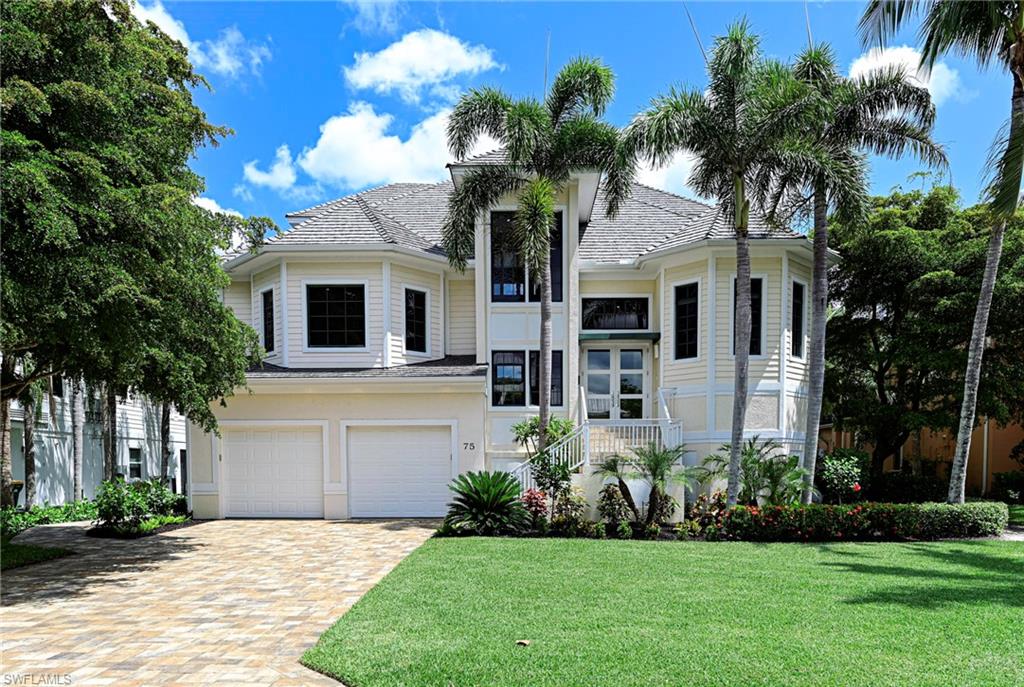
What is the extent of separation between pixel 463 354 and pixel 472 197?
481cm

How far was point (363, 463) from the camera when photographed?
50.9 ft

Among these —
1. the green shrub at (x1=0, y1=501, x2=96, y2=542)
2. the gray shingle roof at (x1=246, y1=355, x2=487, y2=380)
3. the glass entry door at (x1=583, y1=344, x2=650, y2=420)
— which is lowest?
the green shrub at (x1=0, y1=501, x2=96, y2=542)

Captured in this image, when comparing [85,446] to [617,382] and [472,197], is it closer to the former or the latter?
[472,197]

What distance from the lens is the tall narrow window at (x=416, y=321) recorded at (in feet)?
56.0

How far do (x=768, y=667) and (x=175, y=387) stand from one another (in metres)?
9.29

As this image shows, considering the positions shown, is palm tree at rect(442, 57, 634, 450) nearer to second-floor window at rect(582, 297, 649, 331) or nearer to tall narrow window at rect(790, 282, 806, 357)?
second-floor window at rect(582, 297, 649, 331)

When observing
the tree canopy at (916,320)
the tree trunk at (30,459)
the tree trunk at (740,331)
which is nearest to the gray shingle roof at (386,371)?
the tree trunk at (740,331)

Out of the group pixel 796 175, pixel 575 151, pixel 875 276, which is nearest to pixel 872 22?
pixel 796 175

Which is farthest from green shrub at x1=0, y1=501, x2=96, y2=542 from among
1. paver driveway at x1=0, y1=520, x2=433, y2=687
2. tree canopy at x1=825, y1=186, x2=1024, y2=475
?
tree canopy at x1=825, y1=186, x2=1024, y2=475

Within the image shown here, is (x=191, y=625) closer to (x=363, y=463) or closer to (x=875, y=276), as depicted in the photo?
(x=363, y=463)

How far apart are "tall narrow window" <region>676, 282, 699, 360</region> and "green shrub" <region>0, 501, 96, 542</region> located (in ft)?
51.2

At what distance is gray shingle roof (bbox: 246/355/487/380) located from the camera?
1507 centimetres

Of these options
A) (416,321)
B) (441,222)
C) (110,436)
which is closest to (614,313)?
(416,321)

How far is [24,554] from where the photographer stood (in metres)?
10.6
